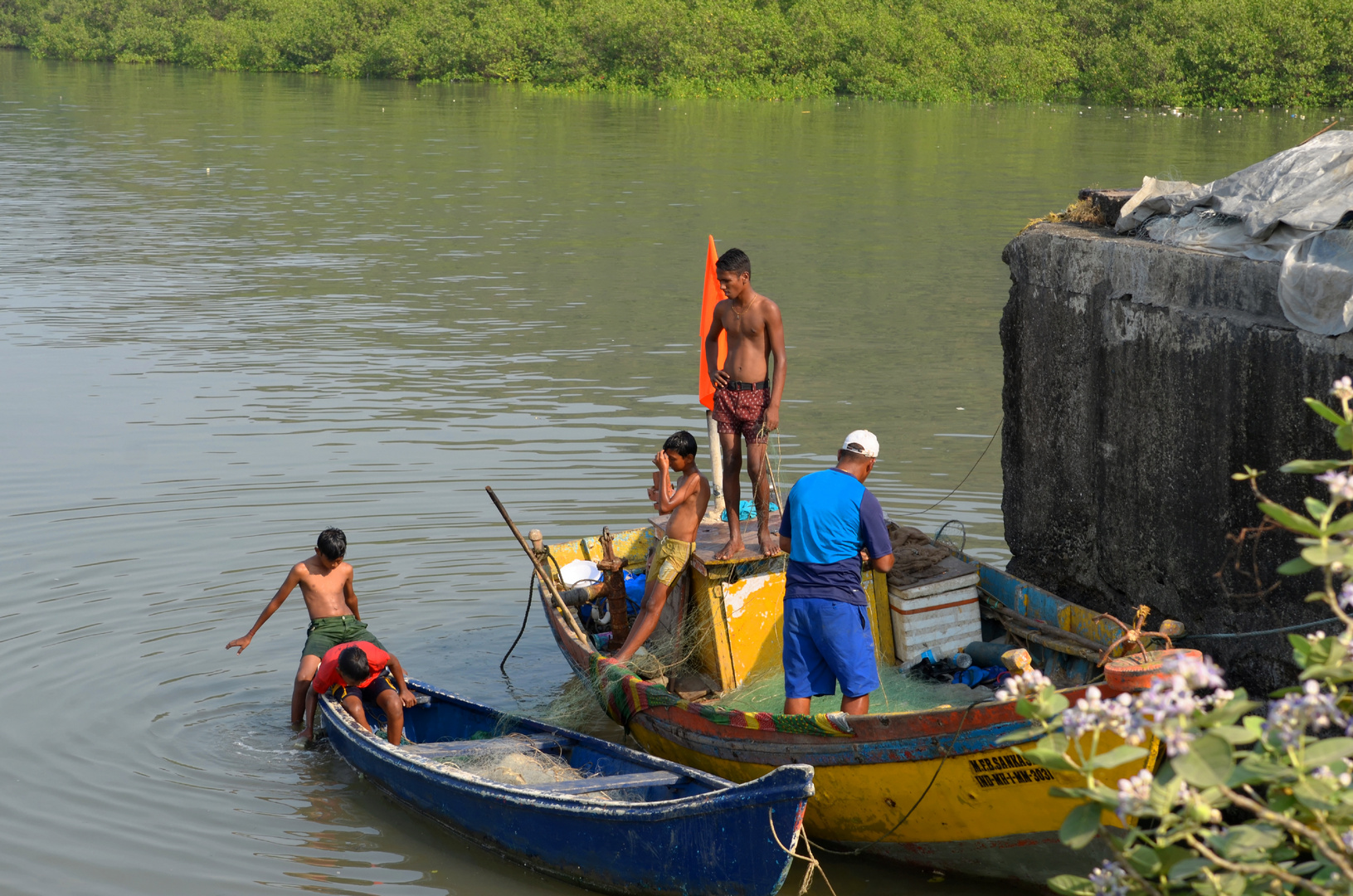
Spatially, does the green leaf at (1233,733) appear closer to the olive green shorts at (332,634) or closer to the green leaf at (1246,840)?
the green leaf at (1246,840)

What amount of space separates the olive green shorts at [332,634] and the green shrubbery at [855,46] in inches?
1694

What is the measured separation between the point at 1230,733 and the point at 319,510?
9.52m

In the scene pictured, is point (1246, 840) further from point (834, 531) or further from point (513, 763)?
point (513, 763)

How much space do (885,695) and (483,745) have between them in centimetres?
218

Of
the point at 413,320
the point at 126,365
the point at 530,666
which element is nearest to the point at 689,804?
the point at 530,666

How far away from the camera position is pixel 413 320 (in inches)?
706

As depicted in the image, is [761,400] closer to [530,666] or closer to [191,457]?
[530,666]

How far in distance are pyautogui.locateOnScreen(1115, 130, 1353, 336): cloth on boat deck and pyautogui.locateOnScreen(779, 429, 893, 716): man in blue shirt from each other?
212 centimetres

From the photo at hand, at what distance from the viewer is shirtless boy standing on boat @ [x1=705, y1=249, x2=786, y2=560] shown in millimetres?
8141

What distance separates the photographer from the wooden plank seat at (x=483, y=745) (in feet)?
24.3

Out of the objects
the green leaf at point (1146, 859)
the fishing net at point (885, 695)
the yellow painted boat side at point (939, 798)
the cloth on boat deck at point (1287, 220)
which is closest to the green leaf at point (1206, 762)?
the green leaf at point (1146, 859)

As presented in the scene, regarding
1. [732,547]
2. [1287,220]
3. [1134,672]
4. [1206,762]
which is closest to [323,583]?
[732,547]

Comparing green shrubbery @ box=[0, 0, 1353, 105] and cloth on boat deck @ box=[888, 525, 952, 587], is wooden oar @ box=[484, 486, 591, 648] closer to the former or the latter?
cloth on boat deck @ box=[888, 525, 952, 587]

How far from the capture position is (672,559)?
7.96 meters
